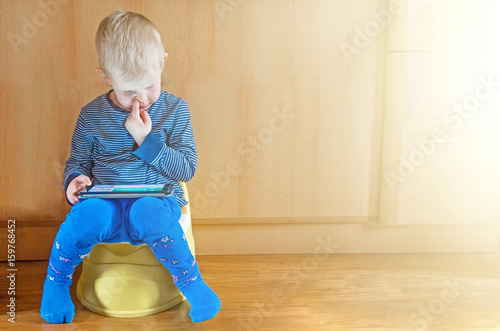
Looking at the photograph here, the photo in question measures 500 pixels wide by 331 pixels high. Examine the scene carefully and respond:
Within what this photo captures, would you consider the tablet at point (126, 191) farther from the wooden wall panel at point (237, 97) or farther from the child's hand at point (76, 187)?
the wooden wall panel at point (237, 97)

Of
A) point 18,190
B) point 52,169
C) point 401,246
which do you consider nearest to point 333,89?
point 401,246

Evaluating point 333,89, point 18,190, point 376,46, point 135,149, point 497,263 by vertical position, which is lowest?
point 497,263

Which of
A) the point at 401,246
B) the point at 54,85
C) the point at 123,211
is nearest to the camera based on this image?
the point at 123,211

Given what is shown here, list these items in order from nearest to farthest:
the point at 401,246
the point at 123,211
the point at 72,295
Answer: the point at 123,211 → the point at 72,295 → the point at 401,246

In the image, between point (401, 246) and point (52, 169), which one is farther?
point (401, 246)

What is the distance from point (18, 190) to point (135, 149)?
0.44m

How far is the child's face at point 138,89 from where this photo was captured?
1.04 meters

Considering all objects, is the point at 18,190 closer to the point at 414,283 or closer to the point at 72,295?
the point at 72,295

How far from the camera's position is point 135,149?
1.10m

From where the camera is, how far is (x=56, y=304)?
1.01m
